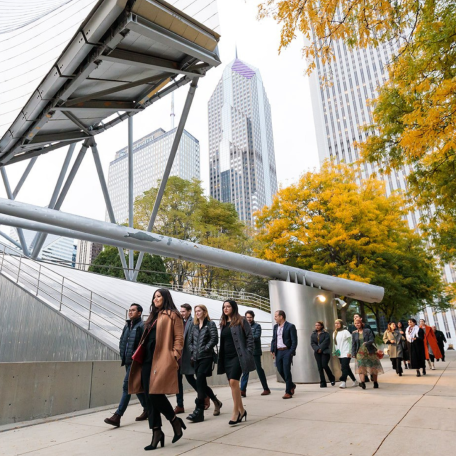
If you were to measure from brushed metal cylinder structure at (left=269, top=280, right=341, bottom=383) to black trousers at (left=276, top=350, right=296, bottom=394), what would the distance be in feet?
6.54

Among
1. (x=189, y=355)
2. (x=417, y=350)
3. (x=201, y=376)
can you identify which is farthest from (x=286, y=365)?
(x=417, y=350)

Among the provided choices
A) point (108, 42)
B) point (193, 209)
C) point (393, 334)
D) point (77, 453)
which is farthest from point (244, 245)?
point (77, 453)

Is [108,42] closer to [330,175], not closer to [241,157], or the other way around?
[330,175]

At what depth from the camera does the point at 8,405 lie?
550cm

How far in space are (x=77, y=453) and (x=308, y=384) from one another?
256 inches

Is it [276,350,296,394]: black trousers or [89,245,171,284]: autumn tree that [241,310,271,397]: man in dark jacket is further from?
[89,245,171,284]: autumn tree

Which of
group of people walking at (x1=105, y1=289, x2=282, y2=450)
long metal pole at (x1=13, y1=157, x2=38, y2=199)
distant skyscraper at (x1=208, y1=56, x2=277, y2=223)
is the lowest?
group of people walking at (x1=105, y1=289, x2=282, y2=450)

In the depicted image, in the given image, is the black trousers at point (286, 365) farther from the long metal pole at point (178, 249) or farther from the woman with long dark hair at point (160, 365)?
the woman with long dark hair at point (160, 365)

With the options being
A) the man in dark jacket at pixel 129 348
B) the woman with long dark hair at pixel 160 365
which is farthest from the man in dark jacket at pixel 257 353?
the woman with long dark hair at pixel 160 365

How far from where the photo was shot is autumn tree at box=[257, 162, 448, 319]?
19.5 metres

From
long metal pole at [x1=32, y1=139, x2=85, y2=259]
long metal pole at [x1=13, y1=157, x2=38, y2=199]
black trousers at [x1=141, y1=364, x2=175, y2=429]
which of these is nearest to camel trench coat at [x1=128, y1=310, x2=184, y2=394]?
black trousers at [x1=141, y1=364, x2=175, y2=429]

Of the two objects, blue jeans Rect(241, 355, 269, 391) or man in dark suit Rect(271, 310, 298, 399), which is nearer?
man in dark suit Rect(271, 310, 298, 399)

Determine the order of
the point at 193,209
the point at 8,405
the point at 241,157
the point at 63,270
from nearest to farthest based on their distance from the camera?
the point at 8,405 → the point at 63,270 → the point at 193,209 → the point at 241,157

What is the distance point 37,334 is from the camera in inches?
444
